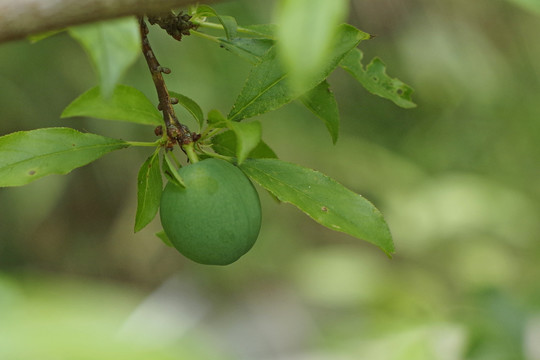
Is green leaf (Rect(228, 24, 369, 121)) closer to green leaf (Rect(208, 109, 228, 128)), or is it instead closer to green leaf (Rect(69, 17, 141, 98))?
green leaf (Rect(208, 109, 228, 128))

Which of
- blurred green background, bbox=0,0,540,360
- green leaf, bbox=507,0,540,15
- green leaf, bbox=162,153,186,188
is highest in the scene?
green leaf, bbox=507,0,540,15

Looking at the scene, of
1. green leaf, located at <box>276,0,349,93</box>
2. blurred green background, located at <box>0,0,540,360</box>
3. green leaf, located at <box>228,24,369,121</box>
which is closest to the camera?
green leaf, located at <box>276,0,349,93</box>

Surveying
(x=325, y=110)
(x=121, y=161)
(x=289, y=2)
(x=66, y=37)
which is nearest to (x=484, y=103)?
(x=121, y=161)

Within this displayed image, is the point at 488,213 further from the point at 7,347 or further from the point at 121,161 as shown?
the point at 7,347

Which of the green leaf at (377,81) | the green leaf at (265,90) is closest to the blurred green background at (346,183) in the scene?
the green leaf at (377,81)

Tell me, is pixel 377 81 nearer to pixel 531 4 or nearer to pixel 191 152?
pixel 191 152

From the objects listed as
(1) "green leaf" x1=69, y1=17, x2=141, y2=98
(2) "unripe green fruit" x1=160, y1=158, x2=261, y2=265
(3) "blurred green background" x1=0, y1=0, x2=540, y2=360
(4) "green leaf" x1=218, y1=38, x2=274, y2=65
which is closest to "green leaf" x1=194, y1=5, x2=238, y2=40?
(4) "green leaf" x1=218, y1=38, x2=274, y2=65

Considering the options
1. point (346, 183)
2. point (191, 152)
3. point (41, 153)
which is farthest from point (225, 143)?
A: point (346, 183)
